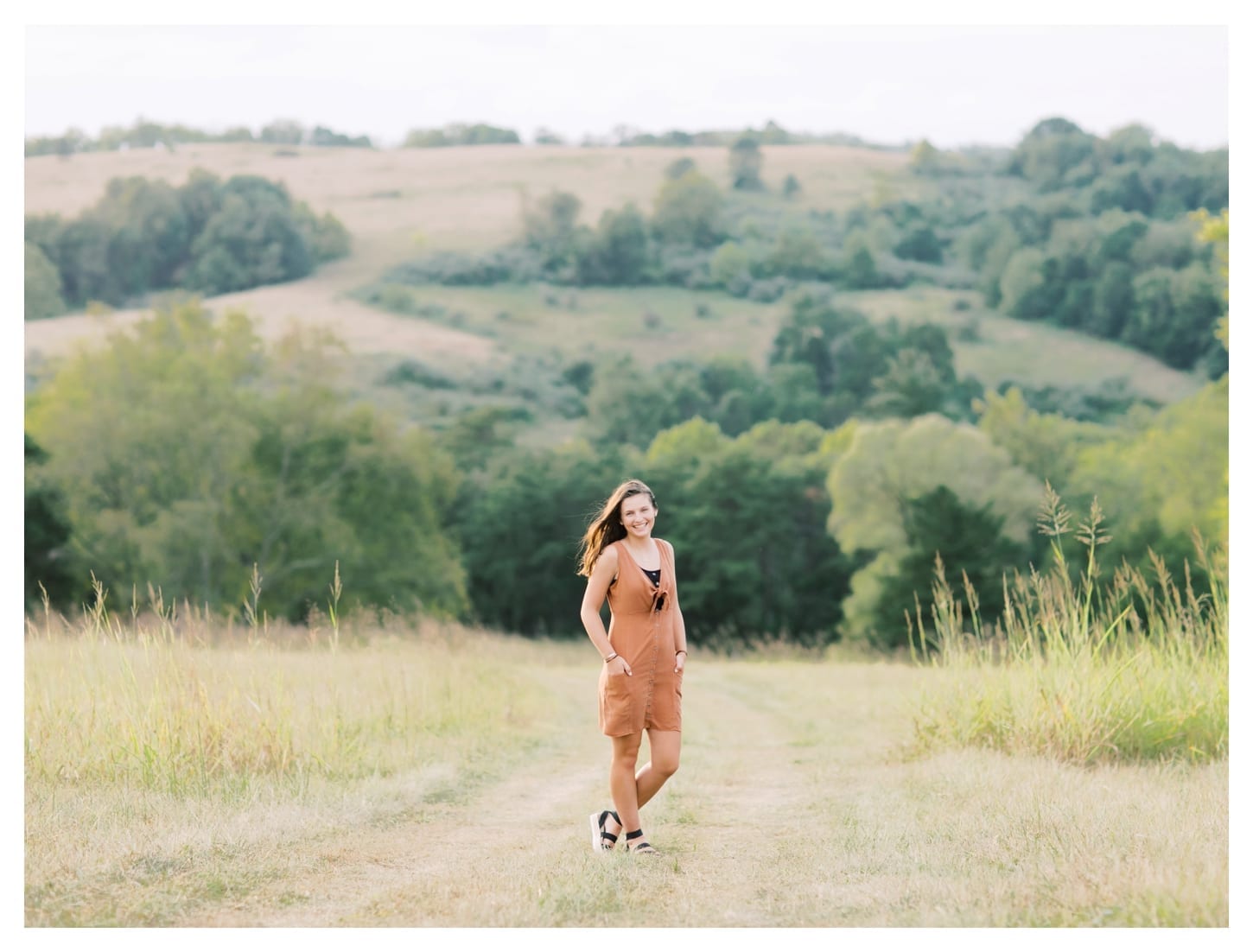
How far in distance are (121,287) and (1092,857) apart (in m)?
89.4

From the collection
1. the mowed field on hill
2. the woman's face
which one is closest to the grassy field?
the woman's face

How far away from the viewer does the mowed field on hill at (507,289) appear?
84938 mm

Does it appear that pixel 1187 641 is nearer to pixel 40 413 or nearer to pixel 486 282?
pixel 40 413

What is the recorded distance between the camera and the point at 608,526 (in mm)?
6863

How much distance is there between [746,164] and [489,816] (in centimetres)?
11740

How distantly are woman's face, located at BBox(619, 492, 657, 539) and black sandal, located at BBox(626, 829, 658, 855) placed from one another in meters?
1.56

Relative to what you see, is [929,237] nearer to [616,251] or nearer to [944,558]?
[616,251]

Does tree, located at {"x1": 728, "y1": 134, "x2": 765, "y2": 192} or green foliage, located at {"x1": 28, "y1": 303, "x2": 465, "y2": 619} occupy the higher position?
tree, located at {"x1": 728, "y1": 134, "x2": 765, "y2": 192}

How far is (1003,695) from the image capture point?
10.5 m

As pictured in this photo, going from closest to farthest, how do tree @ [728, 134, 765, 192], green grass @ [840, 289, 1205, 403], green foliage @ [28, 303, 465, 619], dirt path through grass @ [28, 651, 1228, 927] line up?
dirt path through grass @ [28, 651, 1228, 927], green foliage @ [28, 303, 465, 619], green grass @ [840, 289, 1205, 403], tree @ [728, 134, 765, 192]

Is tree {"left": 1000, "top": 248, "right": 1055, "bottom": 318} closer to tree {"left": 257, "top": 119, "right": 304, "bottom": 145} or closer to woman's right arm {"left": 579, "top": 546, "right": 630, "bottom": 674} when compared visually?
tree {"left": 257, "top": 119, "right": 304, "bottom": 145}

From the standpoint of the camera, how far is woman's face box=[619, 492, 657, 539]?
266 inches

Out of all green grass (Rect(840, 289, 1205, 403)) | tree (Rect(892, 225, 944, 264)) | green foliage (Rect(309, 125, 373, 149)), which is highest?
green foliage (Rect(309, 125, 373, 149))

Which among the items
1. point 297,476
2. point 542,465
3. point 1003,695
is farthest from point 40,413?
point 1003,695
